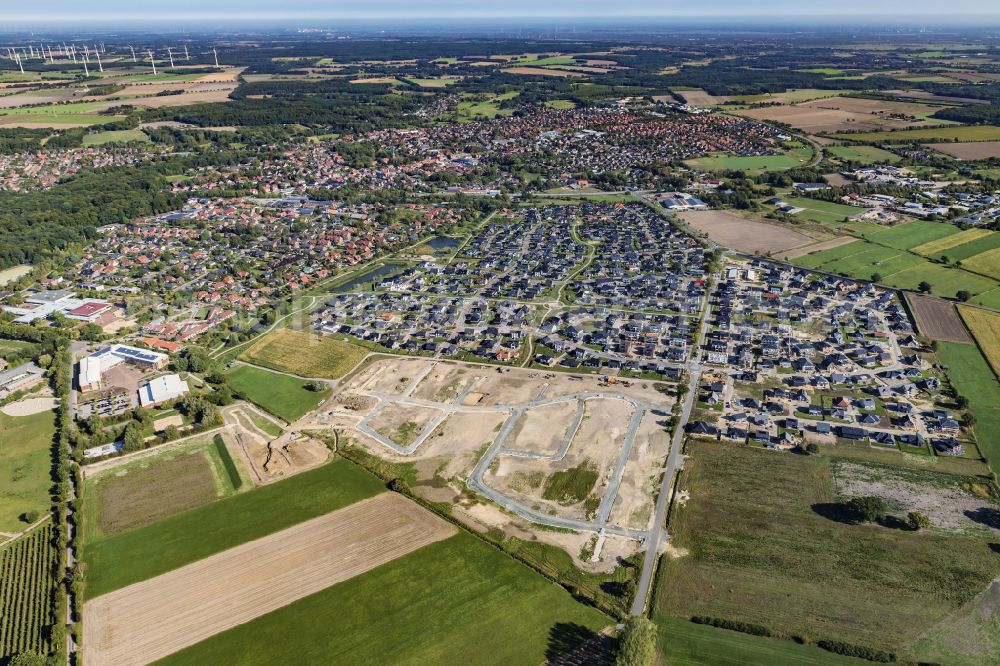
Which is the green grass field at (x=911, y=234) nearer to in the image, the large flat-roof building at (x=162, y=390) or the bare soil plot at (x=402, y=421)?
the bare soil plot at (x=402, y=421)

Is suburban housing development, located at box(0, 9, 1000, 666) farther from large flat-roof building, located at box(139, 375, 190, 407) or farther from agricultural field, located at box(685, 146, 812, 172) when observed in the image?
agricultural field, located at box(685, 146, 812, 172)

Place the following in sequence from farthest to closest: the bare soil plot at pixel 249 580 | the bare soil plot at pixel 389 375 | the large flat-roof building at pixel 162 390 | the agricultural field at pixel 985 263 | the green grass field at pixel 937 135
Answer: the green grass field at pixel 937 135, the agricultural field at pixel 985 263, the bare soil plot at pixel 389 375, the large flat-roof building at pixel 162 390, the bare soil plot at pixel 249 580

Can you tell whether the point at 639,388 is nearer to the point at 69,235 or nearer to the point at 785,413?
the point at 785,413

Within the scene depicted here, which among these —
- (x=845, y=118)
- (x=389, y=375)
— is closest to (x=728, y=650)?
(x=389, y=375)

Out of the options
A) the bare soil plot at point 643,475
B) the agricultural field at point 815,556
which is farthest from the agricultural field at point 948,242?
the bare soil plot at point 643,475

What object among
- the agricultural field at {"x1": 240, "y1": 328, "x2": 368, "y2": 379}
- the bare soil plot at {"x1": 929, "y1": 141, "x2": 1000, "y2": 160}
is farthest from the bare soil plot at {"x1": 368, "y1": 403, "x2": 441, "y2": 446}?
the bare soil plot at {"x1": 929, "y1": 141, "x2": 1000, "y2": 160}

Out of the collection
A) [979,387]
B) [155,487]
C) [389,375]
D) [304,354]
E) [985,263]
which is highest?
[985,263]

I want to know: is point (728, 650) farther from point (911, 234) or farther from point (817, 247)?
point (911, 234)
